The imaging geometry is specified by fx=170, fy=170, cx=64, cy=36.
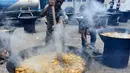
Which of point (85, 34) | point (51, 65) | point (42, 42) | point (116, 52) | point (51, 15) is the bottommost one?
point (42, 42)

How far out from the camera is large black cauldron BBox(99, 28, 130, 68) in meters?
4.89

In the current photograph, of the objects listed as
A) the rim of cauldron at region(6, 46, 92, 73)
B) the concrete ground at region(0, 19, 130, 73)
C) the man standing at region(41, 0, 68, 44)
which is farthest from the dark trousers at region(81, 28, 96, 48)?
the rim of cauldron at region(6, 46, 92, 73)

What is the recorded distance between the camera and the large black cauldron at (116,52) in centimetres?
489

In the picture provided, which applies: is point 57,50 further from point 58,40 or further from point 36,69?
point 36,69

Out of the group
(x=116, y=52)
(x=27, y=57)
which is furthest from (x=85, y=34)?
(x=27, y=57)

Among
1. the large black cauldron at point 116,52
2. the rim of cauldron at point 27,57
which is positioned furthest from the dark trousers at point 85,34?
the rim of cauldron at point 27,57

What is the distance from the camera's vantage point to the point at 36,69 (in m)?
3.24

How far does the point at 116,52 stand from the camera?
5105 millimetres

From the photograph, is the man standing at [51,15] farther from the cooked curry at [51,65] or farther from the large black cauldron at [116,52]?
the large black cauldron at [116,52]

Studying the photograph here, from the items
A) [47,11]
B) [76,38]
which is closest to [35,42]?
[76,38]

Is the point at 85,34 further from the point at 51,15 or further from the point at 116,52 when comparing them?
the point at 51,15

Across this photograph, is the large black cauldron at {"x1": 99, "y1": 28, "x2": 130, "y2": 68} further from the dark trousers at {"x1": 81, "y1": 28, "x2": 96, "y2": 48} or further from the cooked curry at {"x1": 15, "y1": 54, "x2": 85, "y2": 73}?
the cooked curry at {"x1": 15, "y1": 54, "x2": 85, "y2": 73}

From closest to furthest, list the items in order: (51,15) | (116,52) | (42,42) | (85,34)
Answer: (51,15), (116,52), (85,34), (42,42)

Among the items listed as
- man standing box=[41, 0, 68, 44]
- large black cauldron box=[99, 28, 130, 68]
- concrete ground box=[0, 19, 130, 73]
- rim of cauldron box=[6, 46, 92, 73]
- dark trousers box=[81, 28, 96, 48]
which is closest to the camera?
rim of cauldron box=[6, 46, 92, 73]
